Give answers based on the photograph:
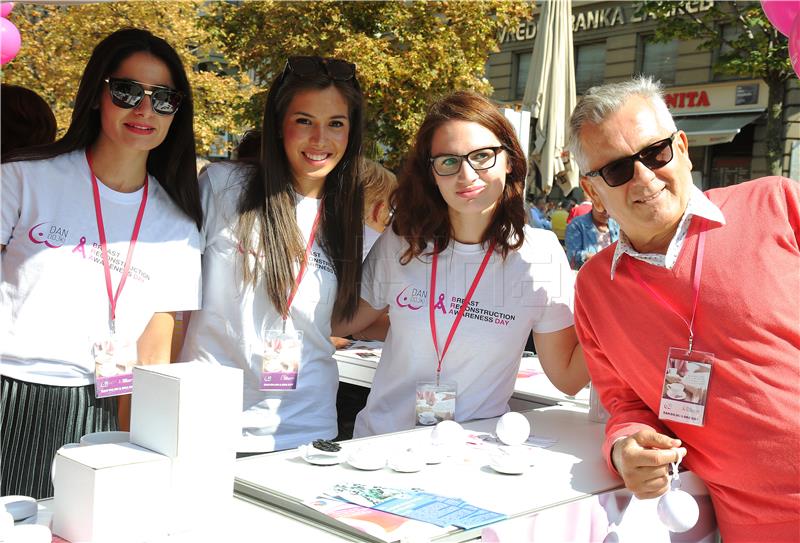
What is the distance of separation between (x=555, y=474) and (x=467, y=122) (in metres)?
1.15

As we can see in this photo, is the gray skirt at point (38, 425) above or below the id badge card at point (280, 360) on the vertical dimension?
below

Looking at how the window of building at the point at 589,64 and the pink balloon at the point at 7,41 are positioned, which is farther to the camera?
the window of building at the point at 589,64

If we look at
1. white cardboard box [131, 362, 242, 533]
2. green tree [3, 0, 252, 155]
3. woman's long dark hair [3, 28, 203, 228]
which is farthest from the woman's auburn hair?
green tree [3, 0, 252, 155]

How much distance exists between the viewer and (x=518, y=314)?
8.14ft

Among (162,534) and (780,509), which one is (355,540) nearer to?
(162,534)

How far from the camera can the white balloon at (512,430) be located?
2143mm

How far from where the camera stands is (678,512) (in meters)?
1.65

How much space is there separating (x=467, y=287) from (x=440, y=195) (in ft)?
1.15

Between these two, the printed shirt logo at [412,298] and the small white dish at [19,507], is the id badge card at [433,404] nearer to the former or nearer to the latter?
the printed shirt logo at [412,298]

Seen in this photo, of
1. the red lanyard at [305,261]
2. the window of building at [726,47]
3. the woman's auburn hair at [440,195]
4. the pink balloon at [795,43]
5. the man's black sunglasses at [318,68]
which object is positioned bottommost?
the red lanyard at [305,261]

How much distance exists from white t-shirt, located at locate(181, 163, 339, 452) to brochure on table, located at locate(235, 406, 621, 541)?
401mm

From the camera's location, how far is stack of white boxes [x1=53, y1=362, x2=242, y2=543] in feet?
4.37

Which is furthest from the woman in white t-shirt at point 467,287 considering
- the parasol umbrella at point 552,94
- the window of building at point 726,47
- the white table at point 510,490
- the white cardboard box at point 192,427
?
the window of building at point 726,47

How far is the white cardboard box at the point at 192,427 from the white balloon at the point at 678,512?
0.93 meters
